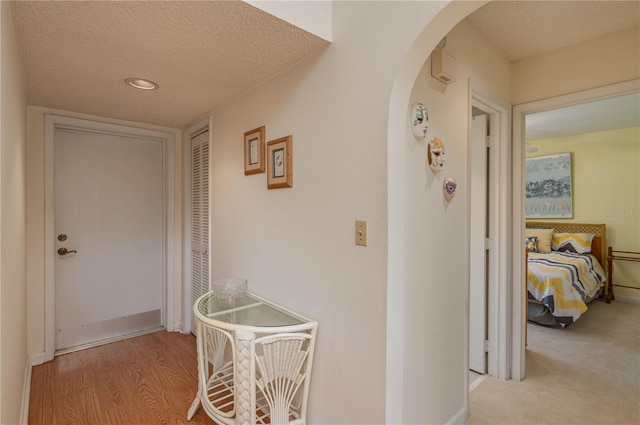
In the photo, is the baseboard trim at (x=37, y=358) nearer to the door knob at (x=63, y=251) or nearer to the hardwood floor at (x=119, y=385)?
the hardwood floor at (x=119, y=385)

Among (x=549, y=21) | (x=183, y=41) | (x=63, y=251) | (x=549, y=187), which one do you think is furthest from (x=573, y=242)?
(x=63, y=251)

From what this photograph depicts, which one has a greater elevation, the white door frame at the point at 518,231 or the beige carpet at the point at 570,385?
the white door frame at the point at 518,231

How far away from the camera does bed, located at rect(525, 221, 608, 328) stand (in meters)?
Result: 3.31

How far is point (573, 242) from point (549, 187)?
0.95 metres

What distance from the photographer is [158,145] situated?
326 cm

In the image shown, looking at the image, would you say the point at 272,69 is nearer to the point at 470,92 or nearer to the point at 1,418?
the point at 470,92

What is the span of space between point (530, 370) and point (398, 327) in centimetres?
Answer: 194

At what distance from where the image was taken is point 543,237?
15.6 ft

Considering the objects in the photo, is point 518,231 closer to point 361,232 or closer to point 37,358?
point 361,232

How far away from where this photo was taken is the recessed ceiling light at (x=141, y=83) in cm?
204

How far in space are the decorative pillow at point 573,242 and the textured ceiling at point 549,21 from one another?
3502 mm

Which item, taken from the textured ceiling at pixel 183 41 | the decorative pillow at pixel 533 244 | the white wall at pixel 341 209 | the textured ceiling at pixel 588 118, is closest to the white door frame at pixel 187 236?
the textured ceiling at pixel 183 41

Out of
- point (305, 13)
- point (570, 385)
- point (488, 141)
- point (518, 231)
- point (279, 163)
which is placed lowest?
point (570, 385)

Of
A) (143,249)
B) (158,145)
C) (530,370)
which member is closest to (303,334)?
(530,370)
